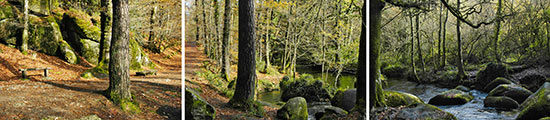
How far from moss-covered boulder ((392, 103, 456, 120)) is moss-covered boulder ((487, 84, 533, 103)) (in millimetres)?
506

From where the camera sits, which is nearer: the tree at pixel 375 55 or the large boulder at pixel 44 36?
the tree at pixel 375 55

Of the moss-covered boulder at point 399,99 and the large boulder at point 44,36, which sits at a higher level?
the large boulder at point 44,36

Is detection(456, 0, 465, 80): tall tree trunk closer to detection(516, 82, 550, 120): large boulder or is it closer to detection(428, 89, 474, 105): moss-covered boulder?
detection(428, 89, 474, 105): moss-covered boulder

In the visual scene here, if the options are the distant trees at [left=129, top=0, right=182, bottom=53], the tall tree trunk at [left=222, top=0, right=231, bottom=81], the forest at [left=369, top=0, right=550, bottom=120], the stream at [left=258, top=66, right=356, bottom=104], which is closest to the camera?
the forest at [left=369, top=0, right=550, bottom=120]

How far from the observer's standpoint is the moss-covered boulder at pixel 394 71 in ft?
12.3

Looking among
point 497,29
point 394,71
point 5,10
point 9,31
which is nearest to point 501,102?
point 497,29

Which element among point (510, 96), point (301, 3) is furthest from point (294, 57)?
point (510, 96)

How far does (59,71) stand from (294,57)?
4.53 metres

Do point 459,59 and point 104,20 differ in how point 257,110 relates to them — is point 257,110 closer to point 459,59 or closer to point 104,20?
point 459,59

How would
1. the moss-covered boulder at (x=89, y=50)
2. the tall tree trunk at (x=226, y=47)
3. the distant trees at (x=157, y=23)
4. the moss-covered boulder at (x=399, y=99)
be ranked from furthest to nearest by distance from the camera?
the distant trees at (x=157, y=23) → the moss-covered boulder at (x=89, y=50) → the tall tree trunk at (x=226, y=47) → the moss-covered boulder at (x=399, y=99)

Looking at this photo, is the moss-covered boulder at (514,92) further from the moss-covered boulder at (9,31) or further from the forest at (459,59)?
the moss-covered boulder at (9,31)

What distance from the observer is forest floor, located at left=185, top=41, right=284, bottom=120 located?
4107 millimetres

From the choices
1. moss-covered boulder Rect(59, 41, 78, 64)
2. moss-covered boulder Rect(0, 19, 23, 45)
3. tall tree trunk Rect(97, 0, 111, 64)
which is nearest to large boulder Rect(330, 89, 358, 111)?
tall tree trunk Rect(97, 0, 111, 64)

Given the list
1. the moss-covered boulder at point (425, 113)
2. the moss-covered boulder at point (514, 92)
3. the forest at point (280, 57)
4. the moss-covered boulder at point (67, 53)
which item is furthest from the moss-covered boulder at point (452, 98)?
the moss-covered boulder at point (67, 53)
